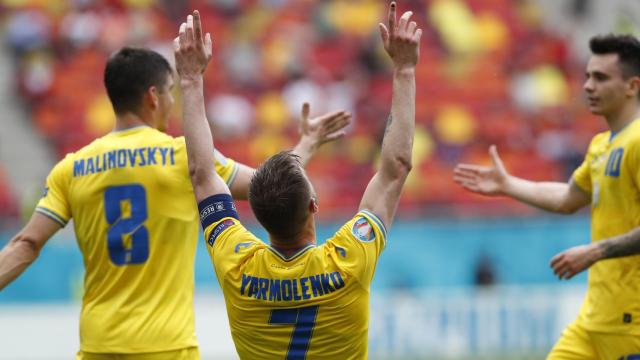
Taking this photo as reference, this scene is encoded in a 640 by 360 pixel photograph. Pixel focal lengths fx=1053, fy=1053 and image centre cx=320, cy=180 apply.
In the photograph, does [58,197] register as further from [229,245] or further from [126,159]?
[229,245]

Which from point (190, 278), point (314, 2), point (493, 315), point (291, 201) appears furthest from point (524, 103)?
point (291, 201)

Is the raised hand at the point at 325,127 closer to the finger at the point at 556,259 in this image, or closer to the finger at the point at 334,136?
the finger at the point at 334,136

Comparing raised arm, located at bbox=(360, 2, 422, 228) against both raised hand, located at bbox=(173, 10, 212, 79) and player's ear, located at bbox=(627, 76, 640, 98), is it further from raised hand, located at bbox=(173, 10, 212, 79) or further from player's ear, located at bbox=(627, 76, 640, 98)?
player's ear, located at bbox=(627, 76, 640, 98)

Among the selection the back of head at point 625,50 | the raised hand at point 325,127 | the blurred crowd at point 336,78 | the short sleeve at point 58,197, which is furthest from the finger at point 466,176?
the blurred crowd at point 336,78

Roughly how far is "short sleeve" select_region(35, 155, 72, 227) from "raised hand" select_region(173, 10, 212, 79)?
4.15ft

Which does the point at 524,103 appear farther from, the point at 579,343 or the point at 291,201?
the point at 291,201

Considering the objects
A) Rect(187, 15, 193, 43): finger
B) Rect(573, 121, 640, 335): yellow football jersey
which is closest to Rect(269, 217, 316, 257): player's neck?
Rect(187, 15, 193, 43): finger

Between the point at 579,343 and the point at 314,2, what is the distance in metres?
12.7

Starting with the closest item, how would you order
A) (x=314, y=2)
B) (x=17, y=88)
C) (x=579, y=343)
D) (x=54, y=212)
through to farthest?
(x=54, y=212) → (x=579, y=343) → (x=17, y=88) → (x=314, y=2)

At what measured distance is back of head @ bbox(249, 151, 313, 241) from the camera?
4164 mm

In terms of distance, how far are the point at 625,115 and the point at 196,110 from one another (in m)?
2.88

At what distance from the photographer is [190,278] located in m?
5.61

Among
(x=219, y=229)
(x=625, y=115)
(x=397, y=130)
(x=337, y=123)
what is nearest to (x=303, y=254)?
(x=219, y=229)

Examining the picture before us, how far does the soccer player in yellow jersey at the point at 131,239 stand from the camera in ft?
17.8
